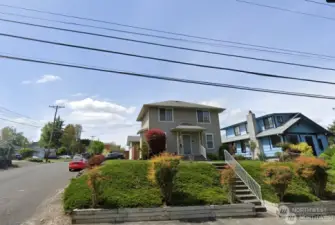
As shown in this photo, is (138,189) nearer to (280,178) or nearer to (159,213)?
(159,213)

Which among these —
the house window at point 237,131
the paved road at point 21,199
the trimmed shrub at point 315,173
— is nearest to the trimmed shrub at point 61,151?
the house window at point 237,131

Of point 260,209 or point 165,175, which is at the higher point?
point 165,175

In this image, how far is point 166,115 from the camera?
22516mm

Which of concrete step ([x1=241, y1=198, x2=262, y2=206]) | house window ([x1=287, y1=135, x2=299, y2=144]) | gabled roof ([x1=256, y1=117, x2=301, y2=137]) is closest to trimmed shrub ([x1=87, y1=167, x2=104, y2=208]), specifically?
concrete step ([x1=241, y1=198, x2=262, y2=206])

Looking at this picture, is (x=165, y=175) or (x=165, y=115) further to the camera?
(x=165, y=115)

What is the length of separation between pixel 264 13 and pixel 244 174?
7.47 meters

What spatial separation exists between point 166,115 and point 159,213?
50.4 feet

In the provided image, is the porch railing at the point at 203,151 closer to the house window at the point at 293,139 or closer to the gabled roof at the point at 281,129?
the gabled roof at the point at 281,129

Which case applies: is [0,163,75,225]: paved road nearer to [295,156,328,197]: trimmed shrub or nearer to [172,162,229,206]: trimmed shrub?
[172,162,229,206]: trimmed shrub

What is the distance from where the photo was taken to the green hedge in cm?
780

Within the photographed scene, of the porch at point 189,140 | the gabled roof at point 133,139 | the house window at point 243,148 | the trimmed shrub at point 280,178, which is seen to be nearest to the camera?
the trimmed shrub at point 280,178

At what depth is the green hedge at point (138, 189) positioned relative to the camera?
7.80 m

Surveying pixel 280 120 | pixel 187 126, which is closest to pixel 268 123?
pixel 280 120

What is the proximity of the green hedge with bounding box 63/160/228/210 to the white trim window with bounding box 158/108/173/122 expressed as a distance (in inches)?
427
